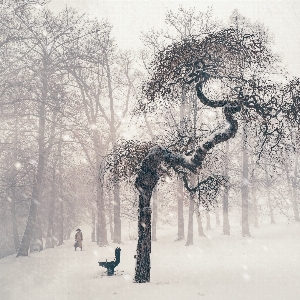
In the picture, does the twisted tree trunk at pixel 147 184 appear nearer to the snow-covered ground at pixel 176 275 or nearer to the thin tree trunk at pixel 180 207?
the snow-covered ground at pixel 176 275

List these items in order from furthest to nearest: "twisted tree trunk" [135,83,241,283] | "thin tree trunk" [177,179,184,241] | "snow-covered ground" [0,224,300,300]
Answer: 1. "thin tree trunk" [177,179,184,241]
2. "twisted tree trunk" [135,83,241,283]
3. "snow-covered ground" [0,224,300,300]

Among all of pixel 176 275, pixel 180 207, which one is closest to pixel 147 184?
pixel 176 275

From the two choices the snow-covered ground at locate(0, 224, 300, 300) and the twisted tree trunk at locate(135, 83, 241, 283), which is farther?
the twisted tree trunk at locate(135, 83, 241, 283)

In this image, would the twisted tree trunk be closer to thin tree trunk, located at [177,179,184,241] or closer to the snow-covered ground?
the snow-covered ground

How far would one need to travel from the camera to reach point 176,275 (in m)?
12.4

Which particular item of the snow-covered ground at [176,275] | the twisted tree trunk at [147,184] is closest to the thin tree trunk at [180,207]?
the snow-covered ground at [176,275]

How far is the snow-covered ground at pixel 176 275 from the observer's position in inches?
377

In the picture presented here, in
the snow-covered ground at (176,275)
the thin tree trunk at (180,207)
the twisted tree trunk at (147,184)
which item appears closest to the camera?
the snow-covered ground at (176,275)

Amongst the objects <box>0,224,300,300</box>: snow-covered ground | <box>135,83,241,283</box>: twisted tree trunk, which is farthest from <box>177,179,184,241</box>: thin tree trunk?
<box>135,83,241,283</box>: twisted tree trunk

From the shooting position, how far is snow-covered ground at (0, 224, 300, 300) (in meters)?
9.58

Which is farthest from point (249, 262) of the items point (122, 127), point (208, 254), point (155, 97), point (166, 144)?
point (122, 127)

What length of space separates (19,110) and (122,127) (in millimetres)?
9009

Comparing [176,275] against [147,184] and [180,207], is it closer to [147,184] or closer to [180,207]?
[147,184]

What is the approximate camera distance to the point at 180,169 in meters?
Answer: 12.0
